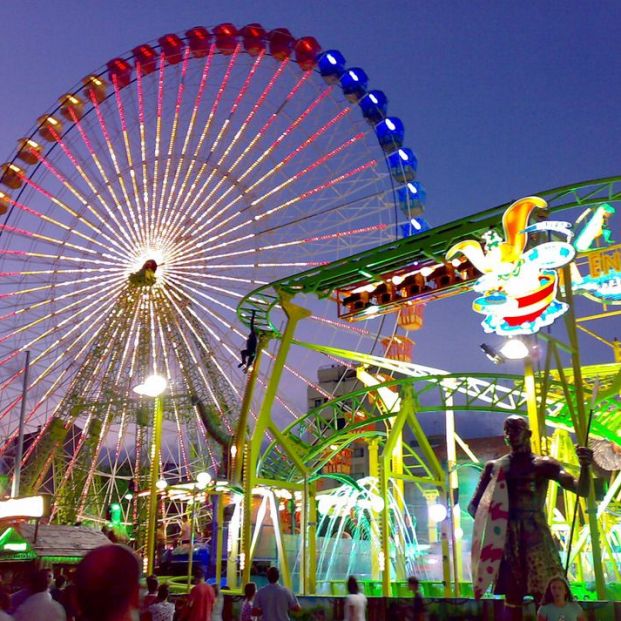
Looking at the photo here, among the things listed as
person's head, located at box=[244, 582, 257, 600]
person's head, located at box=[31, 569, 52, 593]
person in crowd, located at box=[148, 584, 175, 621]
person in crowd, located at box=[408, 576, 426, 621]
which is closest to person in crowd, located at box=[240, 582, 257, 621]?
person's head, located at box=[244, 582, 257, 600]

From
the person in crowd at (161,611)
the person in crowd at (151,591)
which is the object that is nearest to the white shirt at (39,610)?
the person in crowd at (161,611)

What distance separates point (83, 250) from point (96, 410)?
23.9ft

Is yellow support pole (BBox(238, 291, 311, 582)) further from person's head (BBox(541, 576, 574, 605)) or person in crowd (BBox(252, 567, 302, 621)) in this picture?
person's head (BBox(541, 576, 574, 605))

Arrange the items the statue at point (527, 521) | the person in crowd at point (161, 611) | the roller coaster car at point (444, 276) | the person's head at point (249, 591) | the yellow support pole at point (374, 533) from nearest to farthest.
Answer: the statue at point (527, 521) < the person in crowd at point (161, 611) < the person's head at point (249, 591) < the roller coaster car at point (444, 276) < the yellow support pole at point (374, 533)

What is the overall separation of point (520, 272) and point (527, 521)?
7167 millimetres

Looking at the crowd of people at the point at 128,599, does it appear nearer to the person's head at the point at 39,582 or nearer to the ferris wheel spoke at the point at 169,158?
the person's head at the point at 39,582

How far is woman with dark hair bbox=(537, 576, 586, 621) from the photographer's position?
548cm

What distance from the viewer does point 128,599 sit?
220cm

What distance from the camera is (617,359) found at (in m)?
26.0

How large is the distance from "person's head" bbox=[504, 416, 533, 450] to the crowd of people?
148 centimetres

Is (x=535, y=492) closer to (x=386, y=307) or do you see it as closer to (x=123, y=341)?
(x=386, y=307)

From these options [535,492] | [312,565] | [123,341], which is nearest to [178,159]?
[123,341]

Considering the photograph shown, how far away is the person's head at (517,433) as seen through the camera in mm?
6969

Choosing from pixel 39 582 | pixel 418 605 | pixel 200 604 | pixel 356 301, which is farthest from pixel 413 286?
pixel 39 582
